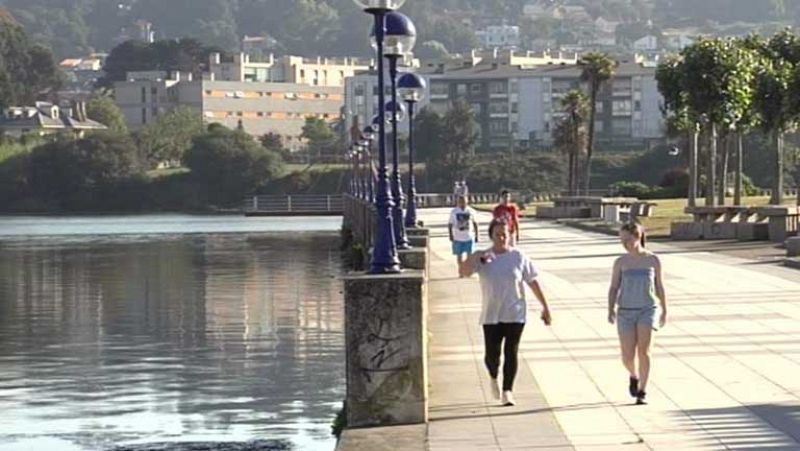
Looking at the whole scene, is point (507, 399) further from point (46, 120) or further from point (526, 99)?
point (46, 120)

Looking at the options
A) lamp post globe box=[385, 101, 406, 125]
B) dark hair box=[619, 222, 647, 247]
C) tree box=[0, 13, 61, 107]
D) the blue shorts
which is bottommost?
the blue shorts

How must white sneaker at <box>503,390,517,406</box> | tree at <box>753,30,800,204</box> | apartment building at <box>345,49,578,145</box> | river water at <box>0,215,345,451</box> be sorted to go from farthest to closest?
apartment building at <box>345,49,578,145</box>, tree at <box>753,30,800,204</box>, river water at <box>0,215,345,451</box>, white sneaker at <box>503,390,517,406</box>

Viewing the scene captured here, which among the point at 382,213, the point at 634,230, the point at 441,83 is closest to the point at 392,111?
the point at 382,213

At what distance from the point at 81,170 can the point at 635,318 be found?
134 metres

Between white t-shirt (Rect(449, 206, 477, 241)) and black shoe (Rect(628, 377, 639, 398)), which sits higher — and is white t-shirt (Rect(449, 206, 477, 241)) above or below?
above

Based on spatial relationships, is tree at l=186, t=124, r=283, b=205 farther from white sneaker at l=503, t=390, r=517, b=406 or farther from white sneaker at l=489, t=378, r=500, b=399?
white sneaker at l=503, t=390, r=517, b=406

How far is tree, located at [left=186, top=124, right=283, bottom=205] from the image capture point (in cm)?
14762

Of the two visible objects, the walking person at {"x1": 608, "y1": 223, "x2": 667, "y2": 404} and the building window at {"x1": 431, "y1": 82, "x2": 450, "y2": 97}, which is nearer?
the walking person at {"x1": 608, "y1": 223, "x2": 667, "y2": 404}

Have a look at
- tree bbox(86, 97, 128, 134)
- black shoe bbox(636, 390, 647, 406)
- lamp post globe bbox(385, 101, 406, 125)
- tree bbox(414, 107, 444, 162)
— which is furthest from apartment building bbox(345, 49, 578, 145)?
black shoe bbox(636, 390, 647, 406)

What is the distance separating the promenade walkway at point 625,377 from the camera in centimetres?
1391

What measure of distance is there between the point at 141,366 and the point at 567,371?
1106 cm

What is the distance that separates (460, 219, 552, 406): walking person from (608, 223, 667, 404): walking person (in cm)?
68

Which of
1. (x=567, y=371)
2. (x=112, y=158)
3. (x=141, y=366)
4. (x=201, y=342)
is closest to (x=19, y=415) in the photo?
(x=141, y=366)

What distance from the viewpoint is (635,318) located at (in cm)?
1519
